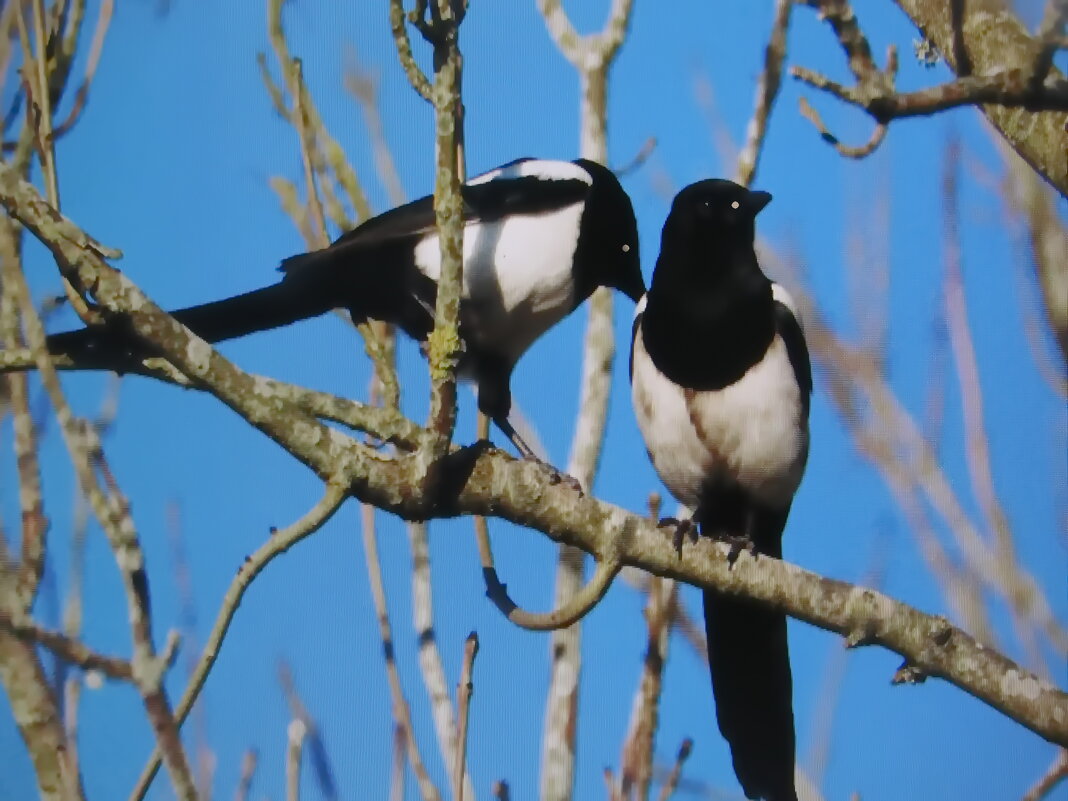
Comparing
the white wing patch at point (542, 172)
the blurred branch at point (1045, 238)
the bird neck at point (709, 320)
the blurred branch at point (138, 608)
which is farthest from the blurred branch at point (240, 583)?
the blurred branch at point (1045, 238)

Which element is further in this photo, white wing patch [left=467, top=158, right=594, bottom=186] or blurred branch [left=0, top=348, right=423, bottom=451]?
white wing patch [left=467, top=158, right=594, bottom=186]

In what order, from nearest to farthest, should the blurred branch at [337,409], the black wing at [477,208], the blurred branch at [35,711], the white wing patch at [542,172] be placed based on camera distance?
the blurred branch at [35,711] < the blurred branch at [337,409] < the black wing at [477,208] < the white wing patch at [542,172]

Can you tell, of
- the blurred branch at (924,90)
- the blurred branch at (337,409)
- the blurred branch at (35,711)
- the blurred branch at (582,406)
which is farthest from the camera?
the blurred branch at (582,406)

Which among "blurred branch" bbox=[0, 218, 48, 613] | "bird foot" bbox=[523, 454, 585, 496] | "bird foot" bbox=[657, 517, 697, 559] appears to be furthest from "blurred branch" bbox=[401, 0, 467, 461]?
"blurred branch" bbox=[0, 218, 48, 613]

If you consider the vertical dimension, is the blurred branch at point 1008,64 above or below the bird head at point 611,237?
below

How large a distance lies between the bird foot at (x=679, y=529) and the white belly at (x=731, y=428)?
330 millimetres

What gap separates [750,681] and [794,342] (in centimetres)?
62

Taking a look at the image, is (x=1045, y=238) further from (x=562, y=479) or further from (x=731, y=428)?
(x=562, y=479)

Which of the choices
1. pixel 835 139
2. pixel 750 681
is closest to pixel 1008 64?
pixel 835 139

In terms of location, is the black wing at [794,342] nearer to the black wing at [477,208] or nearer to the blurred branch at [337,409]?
the black wing at [477,208]

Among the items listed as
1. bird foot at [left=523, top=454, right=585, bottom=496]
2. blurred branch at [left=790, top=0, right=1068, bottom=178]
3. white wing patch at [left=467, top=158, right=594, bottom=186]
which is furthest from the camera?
white wing patch at [left=467, top=158, right=594, bottom=186]

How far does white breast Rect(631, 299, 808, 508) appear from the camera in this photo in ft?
7.30

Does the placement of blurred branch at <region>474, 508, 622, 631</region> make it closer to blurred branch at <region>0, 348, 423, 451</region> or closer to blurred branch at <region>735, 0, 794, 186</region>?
blurred branch at <region>0, 348, 423, 451</region>

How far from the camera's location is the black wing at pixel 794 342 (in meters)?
2.30
